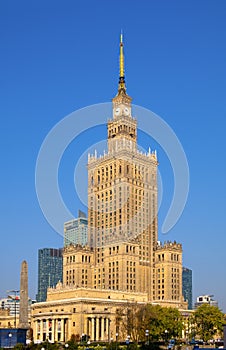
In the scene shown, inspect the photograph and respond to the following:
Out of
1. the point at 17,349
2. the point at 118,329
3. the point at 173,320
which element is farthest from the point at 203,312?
the point at 17,349

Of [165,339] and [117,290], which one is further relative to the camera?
[117,290]

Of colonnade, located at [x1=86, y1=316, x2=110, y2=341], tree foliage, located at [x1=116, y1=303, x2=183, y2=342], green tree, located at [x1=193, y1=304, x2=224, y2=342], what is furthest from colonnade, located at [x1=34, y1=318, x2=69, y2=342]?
green tree, located at [x1=193, y1=304, x2=224, y2=342]

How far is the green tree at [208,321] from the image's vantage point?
527ft

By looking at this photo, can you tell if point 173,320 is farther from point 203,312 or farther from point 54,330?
point 54,330

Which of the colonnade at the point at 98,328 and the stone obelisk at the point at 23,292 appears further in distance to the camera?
the colonnade at the point at 98,328

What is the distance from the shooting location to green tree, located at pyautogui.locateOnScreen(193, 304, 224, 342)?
16050 cm

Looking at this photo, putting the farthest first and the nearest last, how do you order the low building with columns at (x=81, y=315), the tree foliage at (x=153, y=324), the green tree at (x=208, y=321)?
the low building with columns at (x=81, y=315)
the green tree at (x=208, y=321)
the tree foliage at (x=153, y=324)

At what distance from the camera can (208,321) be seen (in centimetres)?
16075

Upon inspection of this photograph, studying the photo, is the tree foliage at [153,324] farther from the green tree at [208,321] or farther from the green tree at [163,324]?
the green tree at [208,321]

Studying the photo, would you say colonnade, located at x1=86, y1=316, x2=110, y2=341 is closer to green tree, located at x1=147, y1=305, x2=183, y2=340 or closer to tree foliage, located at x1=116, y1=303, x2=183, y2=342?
tree foliage, located at x1=116, y1=303, x2=183, y2=342

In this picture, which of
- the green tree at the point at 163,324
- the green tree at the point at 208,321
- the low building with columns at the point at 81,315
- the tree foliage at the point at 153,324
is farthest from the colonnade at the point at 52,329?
the green tree at the point at 208,321

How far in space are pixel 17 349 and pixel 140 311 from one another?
65036mm

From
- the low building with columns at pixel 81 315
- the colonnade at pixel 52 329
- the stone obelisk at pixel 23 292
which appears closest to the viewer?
the stone obelisk at pixel 23 292

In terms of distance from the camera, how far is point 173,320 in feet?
520
